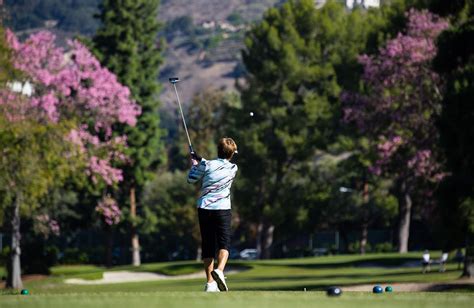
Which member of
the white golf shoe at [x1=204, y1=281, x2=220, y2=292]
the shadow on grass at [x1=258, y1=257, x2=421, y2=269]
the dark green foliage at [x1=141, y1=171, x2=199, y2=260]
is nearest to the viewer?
the white golf shoe at [x1=204, y1=281, x2=220, y2=292]

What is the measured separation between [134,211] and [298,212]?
1217cm

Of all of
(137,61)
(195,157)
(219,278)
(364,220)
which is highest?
(137,61)

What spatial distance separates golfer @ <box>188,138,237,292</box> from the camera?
18156mm

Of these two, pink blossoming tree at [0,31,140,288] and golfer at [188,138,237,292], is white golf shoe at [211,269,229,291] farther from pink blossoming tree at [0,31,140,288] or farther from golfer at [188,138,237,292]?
pink blossoming tree at [0,31,140,288]

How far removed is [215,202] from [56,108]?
36.2 metres

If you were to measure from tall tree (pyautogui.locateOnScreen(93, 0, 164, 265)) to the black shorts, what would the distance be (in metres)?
63.2

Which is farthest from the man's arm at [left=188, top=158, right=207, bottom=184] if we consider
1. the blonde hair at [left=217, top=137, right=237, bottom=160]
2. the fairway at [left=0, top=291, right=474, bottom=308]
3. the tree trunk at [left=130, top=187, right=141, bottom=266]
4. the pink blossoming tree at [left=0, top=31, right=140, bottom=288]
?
the tree trunk at [left=130, top=187, right=141, bottom=266]

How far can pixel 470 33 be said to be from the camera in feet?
123

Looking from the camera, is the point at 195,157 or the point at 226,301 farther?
the point at 195,157

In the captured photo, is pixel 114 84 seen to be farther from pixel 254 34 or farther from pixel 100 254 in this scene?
pixel 100 254

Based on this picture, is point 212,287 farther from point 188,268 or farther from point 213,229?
point 188,268

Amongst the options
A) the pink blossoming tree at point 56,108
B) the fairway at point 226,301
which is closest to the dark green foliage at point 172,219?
the pink blossoming tree at point 56,108

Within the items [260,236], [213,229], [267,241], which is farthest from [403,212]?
[213,229]

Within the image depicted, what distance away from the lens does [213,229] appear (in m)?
18.3
